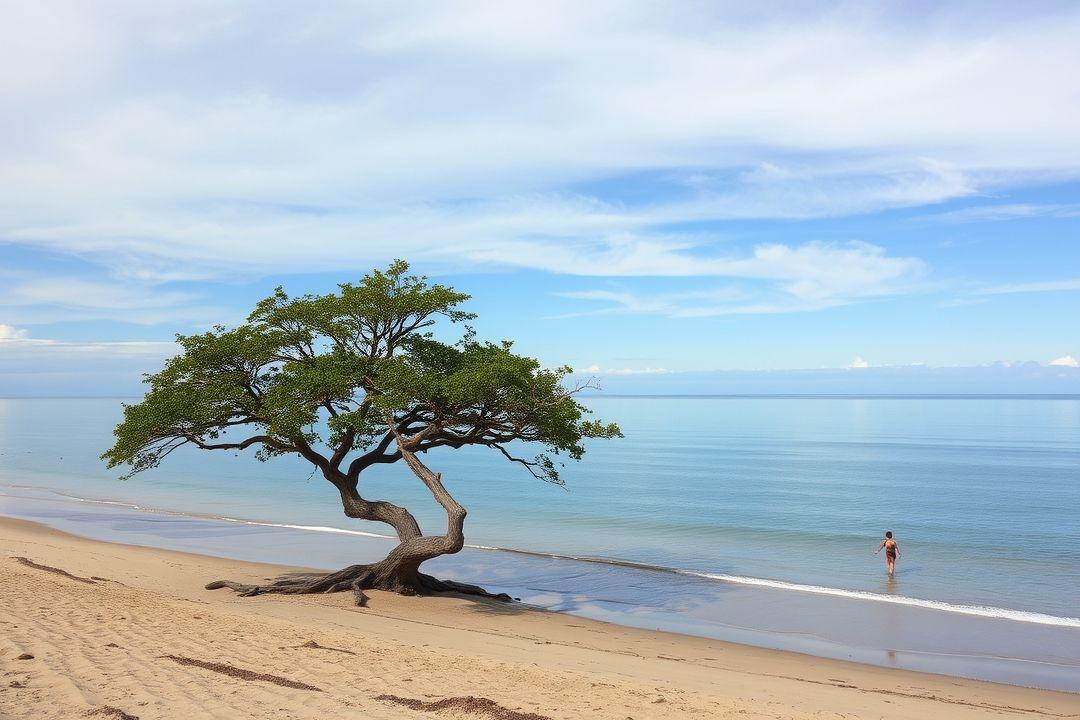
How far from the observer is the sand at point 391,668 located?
29.7 feet

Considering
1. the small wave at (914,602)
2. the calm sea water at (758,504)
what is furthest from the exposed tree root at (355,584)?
the calm sea water at (758,504)

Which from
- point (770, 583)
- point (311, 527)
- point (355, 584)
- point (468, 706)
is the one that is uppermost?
point (468, 706)

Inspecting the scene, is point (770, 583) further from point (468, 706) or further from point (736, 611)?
point (468, 706)

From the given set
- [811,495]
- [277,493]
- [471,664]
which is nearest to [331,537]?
[277,493]

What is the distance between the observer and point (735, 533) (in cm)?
3256

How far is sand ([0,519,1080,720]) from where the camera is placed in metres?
9.04

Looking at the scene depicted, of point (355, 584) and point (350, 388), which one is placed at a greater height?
point (350, 388)

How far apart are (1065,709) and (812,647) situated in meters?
4.88

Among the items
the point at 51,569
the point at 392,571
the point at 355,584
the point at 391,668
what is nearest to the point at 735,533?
the point at 392,571

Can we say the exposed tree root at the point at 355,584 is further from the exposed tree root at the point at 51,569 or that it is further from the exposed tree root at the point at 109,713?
the exposed tree root at the point at 109,713

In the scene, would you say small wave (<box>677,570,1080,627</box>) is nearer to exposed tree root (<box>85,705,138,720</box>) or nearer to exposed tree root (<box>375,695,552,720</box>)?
exposed tree root (<box>375,695,552,720</box>)

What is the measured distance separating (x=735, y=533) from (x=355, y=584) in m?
18.8

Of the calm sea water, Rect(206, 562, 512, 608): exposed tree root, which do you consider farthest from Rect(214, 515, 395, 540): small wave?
Rect(206, 562, 512, 608): exposed tree root

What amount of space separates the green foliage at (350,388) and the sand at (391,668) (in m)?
3.77
